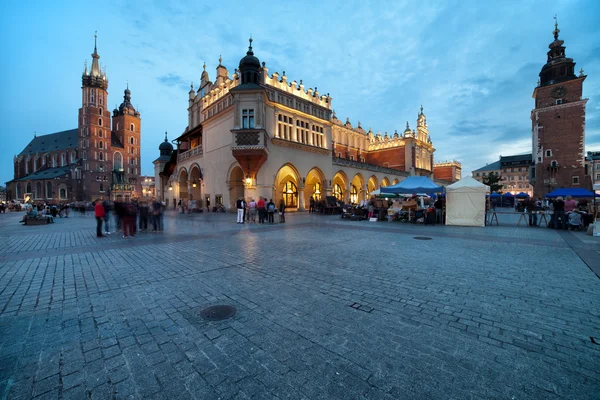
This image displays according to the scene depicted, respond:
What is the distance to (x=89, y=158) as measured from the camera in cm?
7025

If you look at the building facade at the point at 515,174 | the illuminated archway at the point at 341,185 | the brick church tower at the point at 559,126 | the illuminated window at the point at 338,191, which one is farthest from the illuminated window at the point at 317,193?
the building facade at the point at 515,174

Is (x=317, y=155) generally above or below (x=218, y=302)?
above

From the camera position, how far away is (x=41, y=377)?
227cm

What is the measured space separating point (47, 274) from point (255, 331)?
548 cm

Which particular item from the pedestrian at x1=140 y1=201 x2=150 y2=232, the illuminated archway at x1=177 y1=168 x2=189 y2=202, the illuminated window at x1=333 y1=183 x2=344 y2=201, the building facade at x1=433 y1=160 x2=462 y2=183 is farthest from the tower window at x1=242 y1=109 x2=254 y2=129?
the building facade at x1=433 y1=160 x2=462 y2=183

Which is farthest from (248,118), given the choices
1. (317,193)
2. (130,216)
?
(130,216)

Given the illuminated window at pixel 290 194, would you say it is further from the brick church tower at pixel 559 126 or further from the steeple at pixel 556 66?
the steeple at pixel 556 66

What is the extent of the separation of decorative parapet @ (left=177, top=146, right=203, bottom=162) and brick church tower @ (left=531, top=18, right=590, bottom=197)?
55077 millimetres

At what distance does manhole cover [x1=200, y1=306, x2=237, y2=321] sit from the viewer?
3426 millimetres

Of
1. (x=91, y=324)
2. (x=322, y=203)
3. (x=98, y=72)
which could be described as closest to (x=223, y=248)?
(x=91, y=324)

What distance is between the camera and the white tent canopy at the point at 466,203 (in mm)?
13906

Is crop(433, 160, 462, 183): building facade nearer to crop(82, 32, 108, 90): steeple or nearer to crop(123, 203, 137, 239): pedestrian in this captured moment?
crop(123, 203, 137, 239): pedestrian

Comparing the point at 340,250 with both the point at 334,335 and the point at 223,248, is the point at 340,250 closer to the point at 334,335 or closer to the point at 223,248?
the point at 223,248

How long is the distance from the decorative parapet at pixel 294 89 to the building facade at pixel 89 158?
2449 inches
